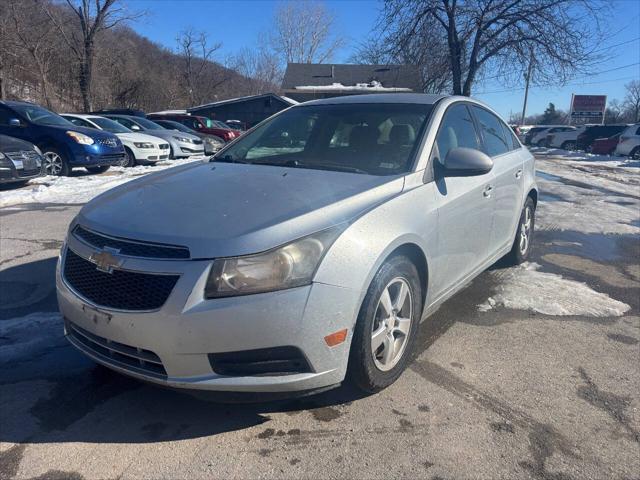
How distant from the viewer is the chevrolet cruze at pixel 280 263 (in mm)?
2164

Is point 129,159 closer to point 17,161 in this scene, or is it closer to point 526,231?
point 17,161

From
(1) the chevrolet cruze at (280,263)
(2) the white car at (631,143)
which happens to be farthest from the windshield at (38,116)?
(2) the white car at (631,143)

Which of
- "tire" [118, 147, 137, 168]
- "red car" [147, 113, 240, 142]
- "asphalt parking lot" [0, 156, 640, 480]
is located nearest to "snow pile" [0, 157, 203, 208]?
"tire" [118, 147, 137, 168]

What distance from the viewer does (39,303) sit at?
393 centimetres

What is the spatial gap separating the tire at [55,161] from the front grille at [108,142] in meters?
0.87

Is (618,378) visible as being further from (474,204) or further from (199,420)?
(199,420)

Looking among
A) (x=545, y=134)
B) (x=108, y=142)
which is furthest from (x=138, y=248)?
(x=545, y=134)

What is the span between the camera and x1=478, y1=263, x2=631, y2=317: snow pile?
4.08 metres

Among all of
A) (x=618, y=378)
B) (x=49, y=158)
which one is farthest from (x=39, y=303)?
(x=49, y=158)

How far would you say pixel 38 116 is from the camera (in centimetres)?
1130

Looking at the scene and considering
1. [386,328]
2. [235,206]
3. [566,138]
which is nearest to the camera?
[235,206]

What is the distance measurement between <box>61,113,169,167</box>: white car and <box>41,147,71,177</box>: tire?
2678 millimetres

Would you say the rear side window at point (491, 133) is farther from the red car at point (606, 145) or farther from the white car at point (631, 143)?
the red car at point (606, 145)

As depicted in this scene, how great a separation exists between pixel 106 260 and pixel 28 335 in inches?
61.1
